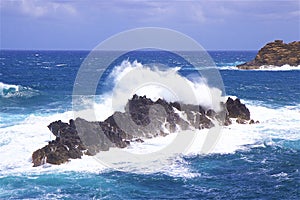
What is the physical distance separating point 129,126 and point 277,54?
287 feet

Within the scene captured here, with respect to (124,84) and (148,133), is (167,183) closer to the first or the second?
(148,133)

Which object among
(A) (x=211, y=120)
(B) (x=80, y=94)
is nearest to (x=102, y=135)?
(A) (x=211, y=120)

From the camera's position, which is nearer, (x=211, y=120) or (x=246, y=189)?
(x=246, y=189)

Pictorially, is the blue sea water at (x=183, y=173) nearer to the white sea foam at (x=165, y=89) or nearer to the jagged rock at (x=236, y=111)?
the jagged rock at (x=236, y=111)

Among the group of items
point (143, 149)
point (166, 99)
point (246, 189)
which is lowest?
point (246, 189)

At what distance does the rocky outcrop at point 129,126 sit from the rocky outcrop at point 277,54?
246 feet

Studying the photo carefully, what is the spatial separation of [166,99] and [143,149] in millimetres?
8904

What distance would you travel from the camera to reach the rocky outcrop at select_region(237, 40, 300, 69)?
106 meters

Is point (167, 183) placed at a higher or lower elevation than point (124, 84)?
lower

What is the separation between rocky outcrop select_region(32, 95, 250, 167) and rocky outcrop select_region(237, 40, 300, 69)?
2954 inches

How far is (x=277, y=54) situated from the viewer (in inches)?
4257

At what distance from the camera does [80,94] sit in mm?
51844

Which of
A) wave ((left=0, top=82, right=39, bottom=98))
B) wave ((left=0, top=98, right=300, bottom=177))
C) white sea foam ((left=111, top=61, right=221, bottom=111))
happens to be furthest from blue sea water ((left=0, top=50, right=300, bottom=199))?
wave ((left=0, top=82, right=39, bottom=98))

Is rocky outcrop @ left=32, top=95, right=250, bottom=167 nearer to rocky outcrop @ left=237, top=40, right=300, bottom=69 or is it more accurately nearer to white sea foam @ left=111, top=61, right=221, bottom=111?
white sea foam @ left=111, top=61, right=221, bottom=111
